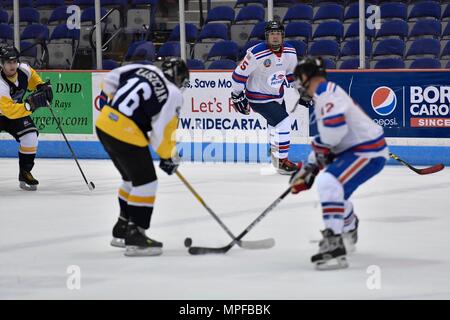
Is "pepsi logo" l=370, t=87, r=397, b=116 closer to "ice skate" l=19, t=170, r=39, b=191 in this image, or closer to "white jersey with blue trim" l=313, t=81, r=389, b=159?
"ice skate" l=19, t=170, r=39, b=191

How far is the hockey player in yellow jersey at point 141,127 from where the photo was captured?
5691 millimetres

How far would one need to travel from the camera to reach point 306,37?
11844 mm

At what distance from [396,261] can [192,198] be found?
296cm

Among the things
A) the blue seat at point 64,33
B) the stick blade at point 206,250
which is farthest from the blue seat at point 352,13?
the stick blade at point 206,250

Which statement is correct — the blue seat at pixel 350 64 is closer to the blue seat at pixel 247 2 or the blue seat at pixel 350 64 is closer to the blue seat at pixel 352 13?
the blue seat at pixel 352 13

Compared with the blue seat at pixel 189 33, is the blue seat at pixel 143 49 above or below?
below

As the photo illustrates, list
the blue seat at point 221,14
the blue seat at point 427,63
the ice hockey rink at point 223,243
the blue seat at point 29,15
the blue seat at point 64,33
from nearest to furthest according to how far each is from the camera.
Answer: the ice hockey rink at point 223,243, the blue seat at point 427,63, the blue seat at point 221,14, the blue seat at point 64,33, the blue seat at point 29,15

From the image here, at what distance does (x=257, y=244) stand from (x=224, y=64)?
221 inches

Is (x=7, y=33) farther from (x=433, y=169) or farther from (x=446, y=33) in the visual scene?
(x=433, y=169)

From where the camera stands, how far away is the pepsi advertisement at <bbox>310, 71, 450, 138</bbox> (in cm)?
1015

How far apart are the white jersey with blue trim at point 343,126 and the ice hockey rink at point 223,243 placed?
58 centimetres

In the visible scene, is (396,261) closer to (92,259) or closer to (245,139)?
(92,259)

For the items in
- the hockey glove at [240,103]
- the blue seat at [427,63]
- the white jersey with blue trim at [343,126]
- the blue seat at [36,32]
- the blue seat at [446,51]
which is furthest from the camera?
the blue seat at [36,32]

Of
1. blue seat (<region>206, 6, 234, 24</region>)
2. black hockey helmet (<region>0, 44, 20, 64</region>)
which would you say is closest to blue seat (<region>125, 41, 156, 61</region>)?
blue seat (<region>206, 6, 234, 24</region>)
